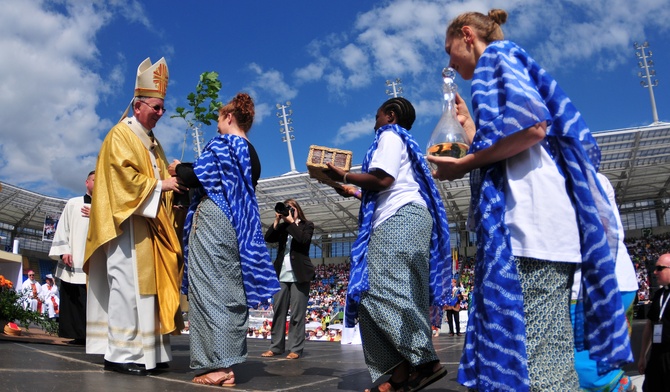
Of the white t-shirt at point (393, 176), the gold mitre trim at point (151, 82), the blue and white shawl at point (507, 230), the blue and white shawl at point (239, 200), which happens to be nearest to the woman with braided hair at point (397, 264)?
the white t-shirt at point (393, 176)

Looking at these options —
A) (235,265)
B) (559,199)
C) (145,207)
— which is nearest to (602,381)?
(559,199)

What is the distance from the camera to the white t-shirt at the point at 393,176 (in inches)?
110

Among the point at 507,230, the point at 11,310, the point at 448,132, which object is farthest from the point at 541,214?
the point at 11,310

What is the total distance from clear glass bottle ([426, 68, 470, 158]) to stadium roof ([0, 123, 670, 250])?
23777 millimetres

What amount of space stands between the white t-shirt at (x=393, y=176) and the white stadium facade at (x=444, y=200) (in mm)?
23877

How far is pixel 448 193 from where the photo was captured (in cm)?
3088

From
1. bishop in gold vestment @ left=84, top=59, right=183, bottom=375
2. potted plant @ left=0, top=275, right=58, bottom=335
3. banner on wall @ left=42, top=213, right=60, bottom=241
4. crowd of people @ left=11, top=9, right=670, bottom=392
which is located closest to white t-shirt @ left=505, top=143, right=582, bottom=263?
crowd of people @ left=11, top=9, right=670, bottom=392

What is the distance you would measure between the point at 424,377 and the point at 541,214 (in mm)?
1358

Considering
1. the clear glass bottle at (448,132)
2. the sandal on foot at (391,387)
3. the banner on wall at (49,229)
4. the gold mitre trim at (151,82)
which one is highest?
the banner on wall at (49,229)

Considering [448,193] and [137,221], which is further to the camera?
[448,193]

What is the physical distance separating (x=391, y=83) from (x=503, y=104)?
32782mm

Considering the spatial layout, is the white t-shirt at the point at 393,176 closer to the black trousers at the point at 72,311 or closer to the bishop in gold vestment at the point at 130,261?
the bishop in gold vestment at the point at 130,261

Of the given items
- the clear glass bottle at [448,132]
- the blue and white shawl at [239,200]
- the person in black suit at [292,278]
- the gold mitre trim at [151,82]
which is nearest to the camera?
the clear glass bottle at [448,132]

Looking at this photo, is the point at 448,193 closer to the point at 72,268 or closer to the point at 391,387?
the point at 72,268
